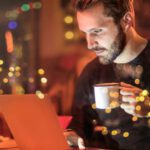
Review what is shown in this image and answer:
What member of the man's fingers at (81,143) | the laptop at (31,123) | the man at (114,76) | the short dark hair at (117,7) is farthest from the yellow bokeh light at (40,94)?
the short dark hair at (117,7)

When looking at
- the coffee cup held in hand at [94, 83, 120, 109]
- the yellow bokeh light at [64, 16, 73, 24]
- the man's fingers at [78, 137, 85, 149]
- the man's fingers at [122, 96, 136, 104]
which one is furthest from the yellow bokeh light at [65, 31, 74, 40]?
the man's fingers at [78, 137, 85, 149]

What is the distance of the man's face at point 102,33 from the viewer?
162cm

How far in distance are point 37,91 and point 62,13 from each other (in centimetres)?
44

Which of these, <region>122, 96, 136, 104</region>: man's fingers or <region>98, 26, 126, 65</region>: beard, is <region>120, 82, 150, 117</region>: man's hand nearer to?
<region>122, 96, 136, 104</region>: man's fingers

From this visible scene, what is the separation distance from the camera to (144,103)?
5.17 feet

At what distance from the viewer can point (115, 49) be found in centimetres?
163

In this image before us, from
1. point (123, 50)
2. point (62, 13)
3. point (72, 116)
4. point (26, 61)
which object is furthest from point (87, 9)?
point (72, 116)

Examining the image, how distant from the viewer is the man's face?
63.8 inches

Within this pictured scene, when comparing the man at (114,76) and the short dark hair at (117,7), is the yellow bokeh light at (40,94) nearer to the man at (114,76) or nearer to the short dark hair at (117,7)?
the man at (114,76)

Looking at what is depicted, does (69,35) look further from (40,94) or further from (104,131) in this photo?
(104,131)

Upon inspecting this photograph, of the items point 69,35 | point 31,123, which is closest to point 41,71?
point 69,35

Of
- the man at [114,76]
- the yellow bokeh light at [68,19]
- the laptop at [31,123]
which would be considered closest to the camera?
Result: the laptop at [31,123]

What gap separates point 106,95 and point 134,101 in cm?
15

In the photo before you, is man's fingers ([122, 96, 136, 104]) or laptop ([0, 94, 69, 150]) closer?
laptop ([0, 94, 69, 150])
